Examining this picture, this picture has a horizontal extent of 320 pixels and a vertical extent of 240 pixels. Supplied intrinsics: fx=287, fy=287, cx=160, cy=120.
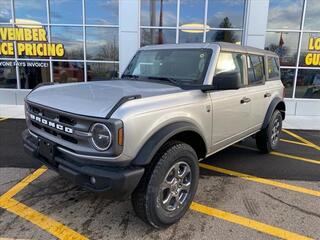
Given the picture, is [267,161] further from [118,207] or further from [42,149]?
[42,149]

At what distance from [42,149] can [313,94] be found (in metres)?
10.1

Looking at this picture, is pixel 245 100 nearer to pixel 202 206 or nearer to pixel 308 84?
pixel 202 206

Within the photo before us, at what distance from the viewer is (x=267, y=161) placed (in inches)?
204

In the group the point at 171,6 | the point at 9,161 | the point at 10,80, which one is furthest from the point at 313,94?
the point at 10,80

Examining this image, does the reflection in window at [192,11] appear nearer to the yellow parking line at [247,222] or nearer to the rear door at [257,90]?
the rear door at [257,90]

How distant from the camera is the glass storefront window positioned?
10984mm

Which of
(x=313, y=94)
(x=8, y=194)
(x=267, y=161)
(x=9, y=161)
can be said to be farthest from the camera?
(x=313, y=94)

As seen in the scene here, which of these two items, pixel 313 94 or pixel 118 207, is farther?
pixel 313 94

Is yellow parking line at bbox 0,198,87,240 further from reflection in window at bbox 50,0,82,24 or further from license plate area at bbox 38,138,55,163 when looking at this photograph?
reflection in window at bbox 50,0,82,24

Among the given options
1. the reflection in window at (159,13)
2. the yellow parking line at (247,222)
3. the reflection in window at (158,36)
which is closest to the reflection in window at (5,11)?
the reflection in window at (159,13)

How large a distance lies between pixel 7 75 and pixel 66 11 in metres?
3.35

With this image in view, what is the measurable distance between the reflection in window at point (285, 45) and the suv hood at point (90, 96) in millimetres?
8081

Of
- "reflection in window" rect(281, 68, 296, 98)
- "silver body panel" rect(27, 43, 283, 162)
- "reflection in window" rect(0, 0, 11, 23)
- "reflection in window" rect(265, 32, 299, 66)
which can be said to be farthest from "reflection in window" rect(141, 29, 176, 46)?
"silver body panel" rect(27, 43, 283, 162)

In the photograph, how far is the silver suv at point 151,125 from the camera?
2525 millimetres
